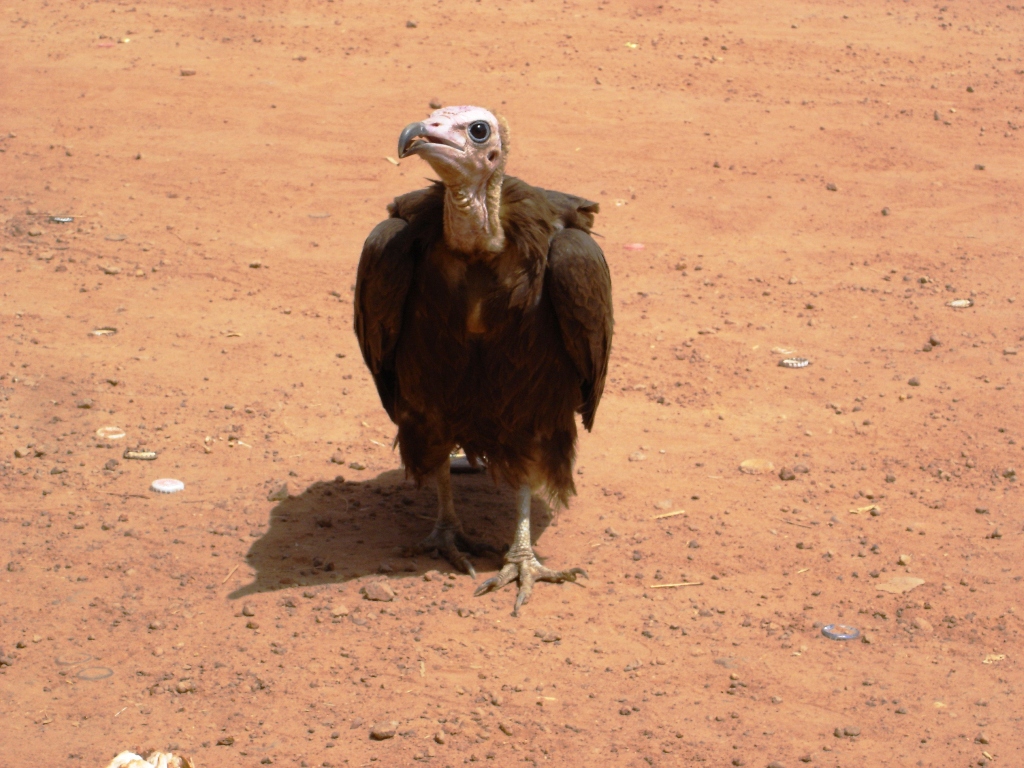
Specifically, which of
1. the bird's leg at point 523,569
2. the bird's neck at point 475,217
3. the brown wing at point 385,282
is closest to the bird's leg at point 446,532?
the bird's leg at point 523,569

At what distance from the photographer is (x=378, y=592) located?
4.96m

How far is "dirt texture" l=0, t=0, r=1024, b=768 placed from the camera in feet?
14.0

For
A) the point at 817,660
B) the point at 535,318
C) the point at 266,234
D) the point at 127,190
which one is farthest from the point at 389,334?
the point at 127,190

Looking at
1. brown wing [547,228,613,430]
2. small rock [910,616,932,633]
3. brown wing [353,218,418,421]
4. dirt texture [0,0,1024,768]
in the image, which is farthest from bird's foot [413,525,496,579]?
small rock [910,616,932,633]

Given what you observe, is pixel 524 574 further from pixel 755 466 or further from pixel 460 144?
pixel 460 144

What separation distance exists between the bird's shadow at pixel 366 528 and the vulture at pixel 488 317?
38 centimetres

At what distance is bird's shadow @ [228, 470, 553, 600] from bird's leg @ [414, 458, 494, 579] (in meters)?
0.05

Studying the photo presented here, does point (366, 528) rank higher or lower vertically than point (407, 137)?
lower

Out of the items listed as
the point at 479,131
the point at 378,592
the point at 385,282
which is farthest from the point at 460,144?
the point at 378,592

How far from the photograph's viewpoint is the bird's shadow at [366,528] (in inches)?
205

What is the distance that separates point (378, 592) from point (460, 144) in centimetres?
185

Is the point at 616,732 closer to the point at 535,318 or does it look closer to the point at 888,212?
the point at 535,318

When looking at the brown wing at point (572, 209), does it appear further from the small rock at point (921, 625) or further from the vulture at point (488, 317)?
the small rock at point (921, 625)

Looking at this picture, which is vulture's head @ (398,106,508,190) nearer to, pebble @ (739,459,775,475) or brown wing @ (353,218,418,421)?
brown wing @ (353,218,418,421)
